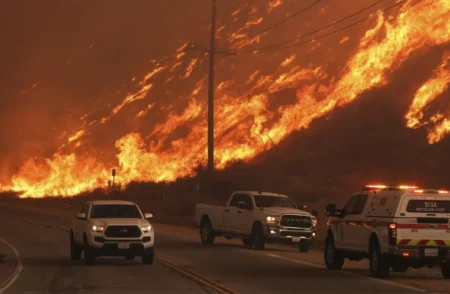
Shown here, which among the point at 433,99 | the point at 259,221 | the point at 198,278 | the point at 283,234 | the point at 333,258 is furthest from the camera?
the point at 433,99

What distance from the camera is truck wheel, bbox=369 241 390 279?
2259 cm

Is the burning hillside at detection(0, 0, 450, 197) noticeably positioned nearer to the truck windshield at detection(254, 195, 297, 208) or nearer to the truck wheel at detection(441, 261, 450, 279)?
the truck windshield at detection(254, 195, 297, 208)

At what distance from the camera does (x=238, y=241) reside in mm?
39312

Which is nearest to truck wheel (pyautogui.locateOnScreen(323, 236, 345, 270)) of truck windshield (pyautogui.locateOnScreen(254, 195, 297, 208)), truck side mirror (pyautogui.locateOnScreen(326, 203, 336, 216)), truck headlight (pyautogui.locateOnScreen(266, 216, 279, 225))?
truck side mirror (pyautogui.locateOnScreen(326, 203, 336, 216))

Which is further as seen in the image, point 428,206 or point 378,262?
point 378,262

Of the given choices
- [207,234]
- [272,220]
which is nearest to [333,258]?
[272,220]

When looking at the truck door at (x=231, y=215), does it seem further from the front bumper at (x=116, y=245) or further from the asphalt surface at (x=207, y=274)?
the front bumper at (x=116, y=245)

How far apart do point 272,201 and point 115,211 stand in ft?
27.7

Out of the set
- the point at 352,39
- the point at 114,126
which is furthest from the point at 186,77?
the point at 352,39

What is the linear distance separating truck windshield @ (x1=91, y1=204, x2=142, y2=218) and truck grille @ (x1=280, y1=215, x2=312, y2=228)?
688 centimetres

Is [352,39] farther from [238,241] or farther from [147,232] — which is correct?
[147,232]

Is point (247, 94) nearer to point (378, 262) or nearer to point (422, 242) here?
point (378, 262)

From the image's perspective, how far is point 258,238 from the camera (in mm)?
33031

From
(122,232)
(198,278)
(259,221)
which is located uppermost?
(259,221)
